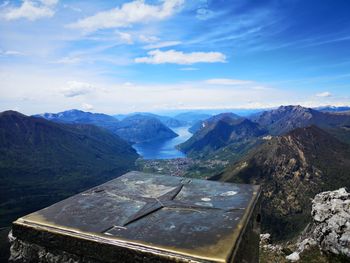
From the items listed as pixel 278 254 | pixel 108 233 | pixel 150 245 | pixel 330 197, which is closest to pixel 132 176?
pixel 108 233

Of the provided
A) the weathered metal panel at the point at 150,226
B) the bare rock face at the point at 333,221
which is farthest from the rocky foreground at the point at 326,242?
the weathered metal panel at the point at 150,226

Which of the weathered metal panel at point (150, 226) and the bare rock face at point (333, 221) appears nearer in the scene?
the weathered metal panel at point (150, 226)

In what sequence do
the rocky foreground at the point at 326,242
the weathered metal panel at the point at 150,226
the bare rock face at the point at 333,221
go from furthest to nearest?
the bare rock face at the point at 333,221
the rocky foreground at the point at 326,242
the weathered metal panel at the point at 150,226

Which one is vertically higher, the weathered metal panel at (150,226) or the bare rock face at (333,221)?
the weathered metal panel at (150,226)

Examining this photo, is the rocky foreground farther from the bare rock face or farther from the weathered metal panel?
the weathered metal panel

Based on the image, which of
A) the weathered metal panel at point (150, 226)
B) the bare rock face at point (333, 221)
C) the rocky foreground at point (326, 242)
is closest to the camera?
the weathered metal panel at point (150, 226)

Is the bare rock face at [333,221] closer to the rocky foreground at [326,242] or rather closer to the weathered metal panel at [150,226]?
the rocky foreground at [326,242]

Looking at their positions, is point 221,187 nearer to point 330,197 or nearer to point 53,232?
point 53,232

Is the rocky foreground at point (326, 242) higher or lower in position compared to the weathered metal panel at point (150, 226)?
lower
